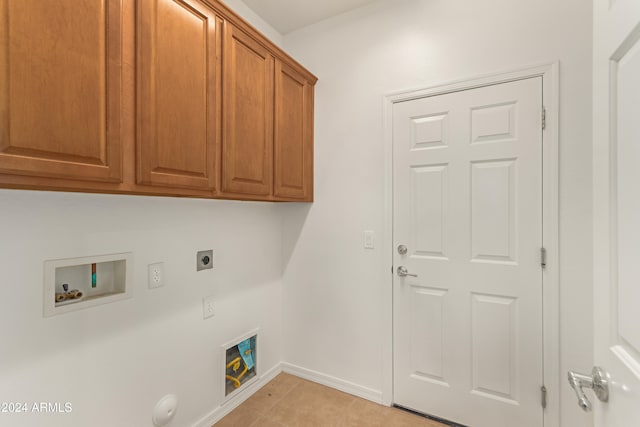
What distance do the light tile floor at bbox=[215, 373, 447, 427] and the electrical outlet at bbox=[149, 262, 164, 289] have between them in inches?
40.1

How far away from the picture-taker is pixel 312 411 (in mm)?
1916

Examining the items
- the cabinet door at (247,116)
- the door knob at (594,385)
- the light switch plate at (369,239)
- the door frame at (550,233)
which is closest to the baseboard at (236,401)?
the light switch plate at (369,239)

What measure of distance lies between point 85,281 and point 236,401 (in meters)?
1.30

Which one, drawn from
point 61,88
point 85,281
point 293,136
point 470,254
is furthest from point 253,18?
point 470,254

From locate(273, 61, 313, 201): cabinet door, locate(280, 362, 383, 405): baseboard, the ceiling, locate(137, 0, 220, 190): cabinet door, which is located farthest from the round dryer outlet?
the ceiling

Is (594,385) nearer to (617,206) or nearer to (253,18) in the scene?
(617,206)

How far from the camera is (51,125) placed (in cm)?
90

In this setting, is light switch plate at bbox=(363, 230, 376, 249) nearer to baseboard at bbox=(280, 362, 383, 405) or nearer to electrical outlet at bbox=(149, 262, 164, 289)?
baseboard at bbox=(280, 362, 383, 405)

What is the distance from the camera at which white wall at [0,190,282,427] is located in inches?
42.3

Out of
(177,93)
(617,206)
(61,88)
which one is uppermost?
(177,93)

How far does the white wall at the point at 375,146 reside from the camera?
149cm

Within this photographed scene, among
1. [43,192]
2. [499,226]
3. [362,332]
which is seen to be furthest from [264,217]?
[499,226]

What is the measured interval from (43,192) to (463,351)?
2.28m

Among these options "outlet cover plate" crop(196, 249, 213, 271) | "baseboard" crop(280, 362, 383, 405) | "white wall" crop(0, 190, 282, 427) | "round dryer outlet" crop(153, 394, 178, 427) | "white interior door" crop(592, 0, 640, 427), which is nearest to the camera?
"white interior door" crop(592, 0, 640, 427)
